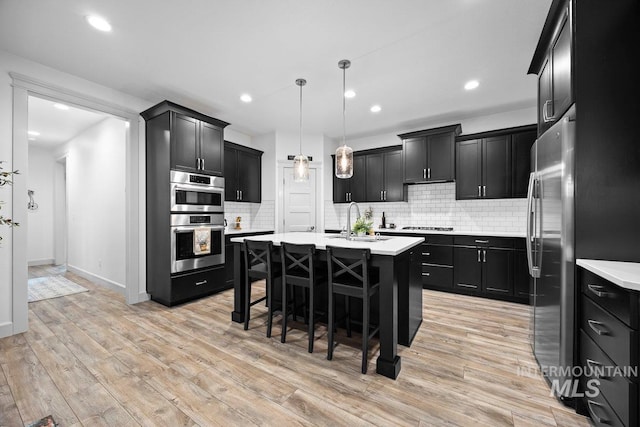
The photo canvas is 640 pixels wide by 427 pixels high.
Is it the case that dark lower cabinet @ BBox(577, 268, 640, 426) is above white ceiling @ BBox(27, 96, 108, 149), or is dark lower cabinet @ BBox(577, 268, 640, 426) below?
below

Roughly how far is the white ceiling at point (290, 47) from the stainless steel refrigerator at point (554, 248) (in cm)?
125

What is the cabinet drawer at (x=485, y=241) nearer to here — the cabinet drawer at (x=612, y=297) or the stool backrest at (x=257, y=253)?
the cabinet drawer at (x=612, y=297)

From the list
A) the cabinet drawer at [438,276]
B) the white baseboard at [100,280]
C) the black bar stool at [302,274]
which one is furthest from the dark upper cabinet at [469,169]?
the white baseboard at [100,280]

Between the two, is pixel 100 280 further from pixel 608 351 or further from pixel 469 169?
pixel 469 169

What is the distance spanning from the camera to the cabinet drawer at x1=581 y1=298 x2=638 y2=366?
1.20m

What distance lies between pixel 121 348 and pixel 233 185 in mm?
3143

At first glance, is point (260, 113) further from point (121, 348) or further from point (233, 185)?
point (121, 348)

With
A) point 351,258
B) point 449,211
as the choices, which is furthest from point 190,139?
point 449,211

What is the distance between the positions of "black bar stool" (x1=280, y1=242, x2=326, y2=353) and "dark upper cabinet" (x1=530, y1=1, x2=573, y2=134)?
2.11 metres

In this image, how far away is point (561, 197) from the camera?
174 cm

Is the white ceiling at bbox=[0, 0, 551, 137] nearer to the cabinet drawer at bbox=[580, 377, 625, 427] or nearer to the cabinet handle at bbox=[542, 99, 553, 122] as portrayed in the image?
the cabinet handle at bbox=[542, 99, 553, 122]

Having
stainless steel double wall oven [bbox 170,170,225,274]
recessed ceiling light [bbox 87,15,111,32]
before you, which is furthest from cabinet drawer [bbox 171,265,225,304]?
recessed ceiling light [bbox 87,15,111,32]

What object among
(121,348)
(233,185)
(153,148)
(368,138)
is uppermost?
(368,138)

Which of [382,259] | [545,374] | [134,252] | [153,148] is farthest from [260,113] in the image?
[545,374]
